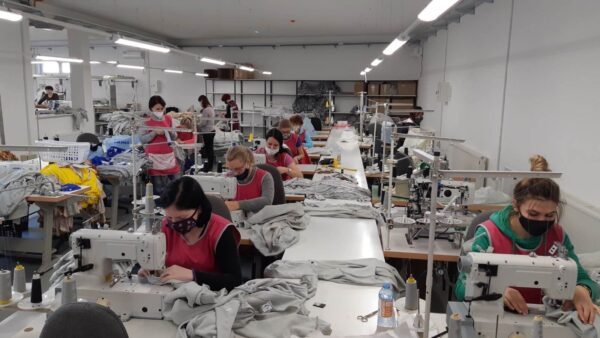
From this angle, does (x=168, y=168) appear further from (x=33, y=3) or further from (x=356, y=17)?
(x=356, y=17)

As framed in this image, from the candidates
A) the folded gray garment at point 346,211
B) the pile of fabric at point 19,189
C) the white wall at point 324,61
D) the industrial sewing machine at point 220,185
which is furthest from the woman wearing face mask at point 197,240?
the white wall at point 324,61

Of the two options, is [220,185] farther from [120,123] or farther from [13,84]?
[13,84]

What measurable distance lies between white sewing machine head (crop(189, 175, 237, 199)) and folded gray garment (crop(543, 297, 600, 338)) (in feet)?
6.61

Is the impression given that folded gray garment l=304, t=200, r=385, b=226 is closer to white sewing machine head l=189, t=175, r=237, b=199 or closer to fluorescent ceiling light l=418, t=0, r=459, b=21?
white sewing machine head l=189, t=175, r=237, b=199

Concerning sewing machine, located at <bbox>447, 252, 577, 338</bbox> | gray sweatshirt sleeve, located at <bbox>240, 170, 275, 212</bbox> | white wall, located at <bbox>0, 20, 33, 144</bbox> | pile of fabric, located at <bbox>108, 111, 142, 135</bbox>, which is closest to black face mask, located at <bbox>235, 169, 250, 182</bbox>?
gray sweatshirt sleeve, located at <bbox>240, 170, 275, 212</bbox>

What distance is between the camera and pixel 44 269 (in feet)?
13.1

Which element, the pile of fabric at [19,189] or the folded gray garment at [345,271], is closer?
the folded gray garment at [345,271]

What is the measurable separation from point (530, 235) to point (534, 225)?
0.26ft

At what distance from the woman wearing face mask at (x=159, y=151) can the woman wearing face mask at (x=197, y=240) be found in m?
3.05

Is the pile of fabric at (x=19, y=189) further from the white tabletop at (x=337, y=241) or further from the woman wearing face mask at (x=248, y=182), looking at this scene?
the white tabletop at (x=337, y=241)

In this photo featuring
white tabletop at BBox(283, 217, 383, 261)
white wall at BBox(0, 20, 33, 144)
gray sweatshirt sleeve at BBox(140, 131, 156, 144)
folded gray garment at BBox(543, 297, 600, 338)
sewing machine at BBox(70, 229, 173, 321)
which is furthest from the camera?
white wall at BBox(0, 20, 33, 144)

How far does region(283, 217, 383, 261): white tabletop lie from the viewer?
260 cm

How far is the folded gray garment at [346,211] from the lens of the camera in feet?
10.9

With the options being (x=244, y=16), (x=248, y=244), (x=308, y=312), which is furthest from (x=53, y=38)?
(x=308, y=312)
